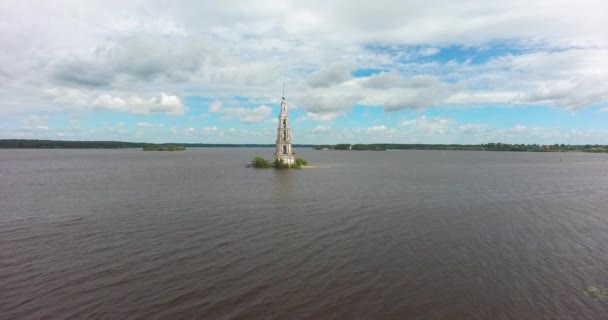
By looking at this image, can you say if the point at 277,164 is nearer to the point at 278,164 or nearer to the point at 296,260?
the point at 278,164

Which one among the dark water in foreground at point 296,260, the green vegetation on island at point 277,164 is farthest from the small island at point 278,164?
the dark water in foreground at point 296,260

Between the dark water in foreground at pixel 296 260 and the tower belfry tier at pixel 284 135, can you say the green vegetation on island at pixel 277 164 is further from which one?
the dark water in foreground at pixel 296 260

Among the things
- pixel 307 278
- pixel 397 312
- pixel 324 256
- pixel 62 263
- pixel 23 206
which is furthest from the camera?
pixel 23 206

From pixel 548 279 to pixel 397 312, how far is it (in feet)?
29.4

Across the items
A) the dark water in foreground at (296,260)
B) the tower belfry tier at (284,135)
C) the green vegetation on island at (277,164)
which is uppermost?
the tower belfry tier at (284,135)

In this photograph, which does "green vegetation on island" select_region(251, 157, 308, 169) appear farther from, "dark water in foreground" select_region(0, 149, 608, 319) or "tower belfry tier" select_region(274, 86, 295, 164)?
"dark water in foreground" select_region(0, 149, 608, 319)

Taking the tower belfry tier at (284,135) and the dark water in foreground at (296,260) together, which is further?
the tower belfry tier at (284,135)

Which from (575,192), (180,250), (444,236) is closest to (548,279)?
(444,236)

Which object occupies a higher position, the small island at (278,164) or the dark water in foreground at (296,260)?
the small island at (278,164)

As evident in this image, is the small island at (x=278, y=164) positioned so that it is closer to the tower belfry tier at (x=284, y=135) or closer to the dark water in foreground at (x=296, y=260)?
the tower belfry tier at (x=284, y=135)

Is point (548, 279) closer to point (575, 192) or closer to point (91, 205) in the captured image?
point (91, 205)

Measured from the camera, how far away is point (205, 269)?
17250mm

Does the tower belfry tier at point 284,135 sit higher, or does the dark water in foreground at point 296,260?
the tower belfry tier at point 284,135

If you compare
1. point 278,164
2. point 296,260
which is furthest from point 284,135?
point 296,260
